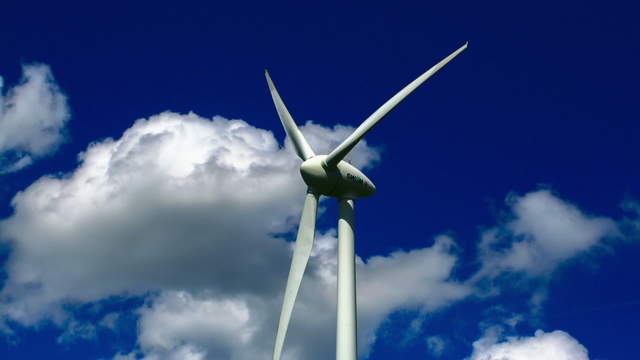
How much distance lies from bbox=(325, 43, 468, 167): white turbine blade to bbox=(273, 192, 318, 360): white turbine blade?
283 centimetres

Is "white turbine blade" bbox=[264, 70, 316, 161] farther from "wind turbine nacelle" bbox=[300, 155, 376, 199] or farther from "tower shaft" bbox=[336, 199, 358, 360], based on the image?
"tower shaft" bbox=[336, 199, 358, 360]

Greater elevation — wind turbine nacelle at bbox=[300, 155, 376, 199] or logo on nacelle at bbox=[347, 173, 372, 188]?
logo on nacelle at bbox=[347, 173, 372, 188]

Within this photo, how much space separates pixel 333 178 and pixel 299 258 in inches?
202

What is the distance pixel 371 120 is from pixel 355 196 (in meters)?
5.28

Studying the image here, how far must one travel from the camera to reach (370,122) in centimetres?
3719

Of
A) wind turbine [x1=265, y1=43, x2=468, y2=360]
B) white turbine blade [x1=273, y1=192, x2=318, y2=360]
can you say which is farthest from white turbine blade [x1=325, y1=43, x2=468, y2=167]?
white turbine blade [x1=273, y1=192, x2=318, y2=360]

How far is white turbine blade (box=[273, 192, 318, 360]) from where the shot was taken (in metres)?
35.4

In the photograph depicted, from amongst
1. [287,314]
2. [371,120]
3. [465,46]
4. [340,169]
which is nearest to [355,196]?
[340,169]

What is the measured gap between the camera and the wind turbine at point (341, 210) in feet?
115

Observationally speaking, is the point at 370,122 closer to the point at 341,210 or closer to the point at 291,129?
the point at 341,210

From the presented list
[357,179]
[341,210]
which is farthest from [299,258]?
[357,179]

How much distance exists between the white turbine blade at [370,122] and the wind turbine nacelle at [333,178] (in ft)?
1.84

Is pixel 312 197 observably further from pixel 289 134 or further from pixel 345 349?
pixel 345 349

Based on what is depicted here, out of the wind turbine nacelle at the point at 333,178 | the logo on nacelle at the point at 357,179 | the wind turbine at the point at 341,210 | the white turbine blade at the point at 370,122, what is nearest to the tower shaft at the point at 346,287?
the wind turbine at the point at 341,210
